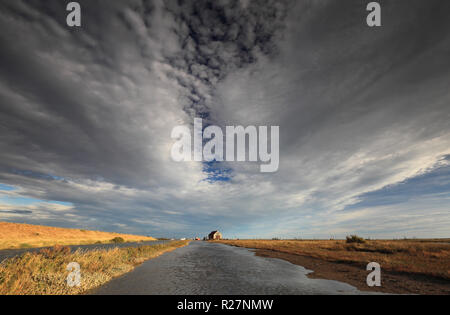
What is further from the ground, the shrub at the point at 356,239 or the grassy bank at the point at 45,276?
the grassy bank at the point at 45,276

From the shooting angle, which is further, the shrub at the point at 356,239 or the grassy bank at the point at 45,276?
the shrub at the point at 356,239

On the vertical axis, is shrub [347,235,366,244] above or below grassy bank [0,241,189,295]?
below

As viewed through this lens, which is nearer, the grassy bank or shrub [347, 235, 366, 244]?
the grassy bank

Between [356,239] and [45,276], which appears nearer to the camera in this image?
[45,276]

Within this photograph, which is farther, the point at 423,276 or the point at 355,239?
the point at 355,239

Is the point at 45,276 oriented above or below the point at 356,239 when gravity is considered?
above
